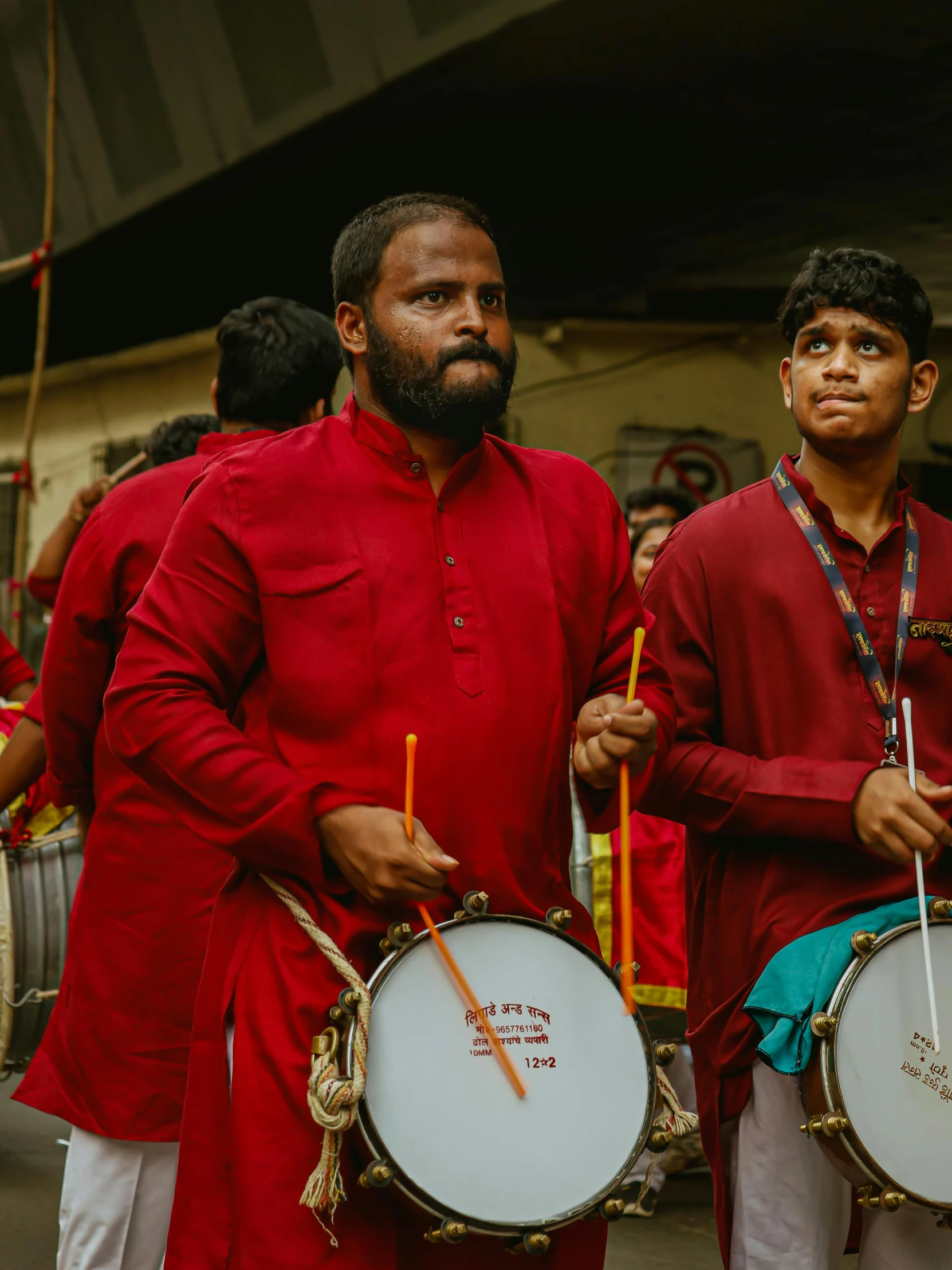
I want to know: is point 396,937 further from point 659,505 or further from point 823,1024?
point 659,505

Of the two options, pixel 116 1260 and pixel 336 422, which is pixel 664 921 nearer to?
pixel 116 1260

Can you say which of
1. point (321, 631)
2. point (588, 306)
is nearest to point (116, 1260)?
point (321, 631)

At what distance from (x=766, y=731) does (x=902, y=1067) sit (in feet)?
2.23

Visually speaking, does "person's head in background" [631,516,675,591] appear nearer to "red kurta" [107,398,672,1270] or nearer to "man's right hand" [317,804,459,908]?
"red kurta" [107,398,672,1270]

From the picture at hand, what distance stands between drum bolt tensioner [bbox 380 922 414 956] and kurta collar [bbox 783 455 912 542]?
1.27m

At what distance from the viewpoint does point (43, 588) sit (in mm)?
7027

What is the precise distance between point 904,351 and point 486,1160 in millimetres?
1751

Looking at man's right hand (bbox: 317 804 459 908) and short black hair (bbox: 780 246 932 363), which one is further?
short black hair (bbox: 780 246 932 363)

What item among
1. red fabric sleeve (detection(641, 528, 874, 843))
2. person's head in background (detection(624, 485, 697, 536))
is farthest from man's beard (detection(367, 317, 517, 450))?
person's head in background (detection(624, 485, 697, 536))

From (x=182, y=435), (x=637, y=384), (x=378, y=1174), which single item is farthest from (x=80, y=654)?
(x=637, y=384)

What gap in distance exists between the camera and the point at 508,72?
7.10 m

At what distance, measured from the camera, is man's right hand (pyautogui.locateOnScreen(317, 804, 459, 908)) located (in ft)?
7.61

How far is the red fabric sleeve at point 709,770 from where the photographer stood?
2.93 m

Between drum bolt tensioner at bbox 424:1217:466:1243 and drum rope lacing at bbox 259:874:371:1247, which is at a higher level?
drum rope lacing at bbox 259:874:371:1247
